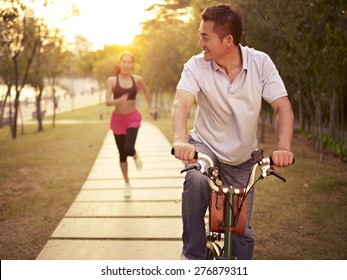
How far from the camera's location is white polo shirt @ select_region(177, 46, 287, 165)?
292 centimetres

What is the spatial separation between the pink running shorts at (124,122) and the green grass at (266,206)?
53.3 inches

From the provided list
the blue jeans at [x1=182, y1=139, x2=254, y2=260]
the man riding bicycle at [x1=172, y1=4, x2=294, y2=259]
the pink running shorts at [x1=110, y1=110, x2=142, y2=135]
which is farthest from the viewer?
the pink running shorts at [x1=110, y1=110, x2=142, y2=135]

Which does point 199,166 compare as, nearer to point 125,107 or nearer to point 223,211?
point 223,211

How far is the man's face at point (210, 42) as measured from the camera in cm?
284

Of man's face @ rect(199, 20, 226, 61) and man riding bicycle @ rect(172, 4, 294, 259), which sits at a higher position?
man's face @ rect(199, 20, 226, 61)

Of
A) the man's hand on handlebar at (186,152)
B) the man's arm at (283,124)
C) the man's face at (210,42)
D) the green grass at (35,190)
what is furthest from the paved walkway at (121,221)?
the man's face at (210,42)

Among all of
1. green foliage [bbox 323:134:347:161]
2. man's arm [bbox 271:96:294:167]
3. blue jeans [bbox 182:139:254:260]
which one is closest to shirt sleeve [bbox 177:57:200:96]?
blue jeans [bbox 182:139:254:260]

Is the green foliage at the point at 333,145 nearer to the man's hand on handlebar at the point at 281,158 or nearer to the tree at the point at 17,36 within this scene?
the tree at the point at 17,36

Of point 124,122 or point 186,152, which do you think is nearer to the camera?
point 186,152

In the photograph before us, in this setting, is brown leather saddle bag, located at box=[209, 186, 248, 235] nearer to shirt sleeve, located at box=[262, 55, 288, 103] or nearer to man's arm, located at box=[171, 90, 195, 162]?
man's arm, located at box=[171, 90, 195, 162]

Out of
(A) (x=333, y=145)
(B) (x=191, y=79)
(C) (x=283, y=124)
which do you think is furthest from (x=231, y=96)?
(A) (x=333, y=145)

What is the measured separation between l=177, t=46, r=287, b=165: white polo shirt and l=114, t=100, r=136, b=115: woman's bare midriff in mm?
3561

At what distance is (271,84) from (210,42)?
1.74 feet

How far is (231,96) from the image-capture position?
290cm
